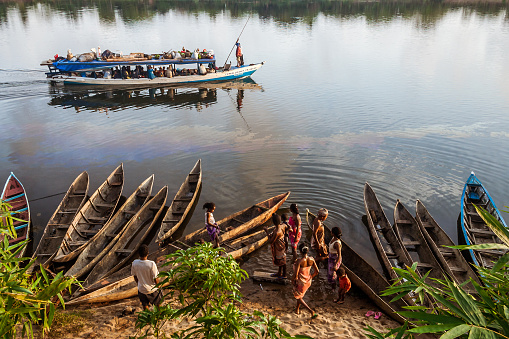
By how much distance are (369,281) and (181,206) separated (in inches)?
253

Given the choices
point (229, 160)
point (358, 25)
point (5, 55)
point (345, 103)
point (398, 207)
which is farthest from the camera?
point (358, 25)

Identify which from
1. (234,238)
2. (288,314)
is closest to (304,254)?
(288,314)

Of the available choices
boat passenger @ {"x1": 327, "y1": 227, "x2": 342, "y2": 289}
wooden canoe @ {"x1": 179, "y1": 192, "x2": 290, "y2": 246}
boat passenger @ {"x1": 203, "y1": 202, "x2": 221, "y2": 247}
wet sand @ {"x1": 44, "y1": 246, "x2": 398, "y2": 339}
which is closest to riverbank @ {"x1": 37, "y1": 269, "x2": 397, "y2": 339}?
wet sand @ {"x1": 44, "y1": 246, "x2": 398, "y2": 339}

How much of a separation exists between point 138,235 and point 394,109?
17.4 m

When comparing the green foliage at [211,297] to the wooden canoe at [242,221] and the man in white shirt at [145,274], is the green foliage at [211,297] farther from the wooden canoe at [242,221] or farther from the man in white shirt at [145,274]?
the wooden canoe at [242,221]

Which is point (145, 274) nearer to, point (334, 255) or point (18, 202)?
point (334, 255)

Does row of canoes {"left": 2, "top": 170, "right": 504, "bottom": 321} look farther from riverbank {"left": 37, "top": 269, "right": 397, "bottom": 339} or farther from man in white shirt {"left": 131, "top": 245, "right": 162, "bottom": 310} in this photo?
man in white shirt {"left": 131, "top": 245, "right": 162, "bottom": 310}

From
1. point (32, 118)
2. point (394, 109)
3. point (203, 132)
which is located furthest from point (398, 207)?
point (32, 118)

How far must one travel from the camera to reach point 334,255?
7.76 meters

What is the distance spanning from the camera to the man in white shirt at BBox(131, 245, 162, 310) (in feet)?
20.7

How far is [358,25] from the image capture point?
5412 cm

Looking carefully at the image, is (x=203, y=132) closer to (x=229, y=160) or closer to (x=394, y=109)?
(x=229, y=160)

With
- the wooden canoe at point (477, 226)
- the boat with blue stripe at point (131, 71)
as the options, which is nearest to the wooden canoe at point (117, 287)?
the wooden canoe at point (477, 226)

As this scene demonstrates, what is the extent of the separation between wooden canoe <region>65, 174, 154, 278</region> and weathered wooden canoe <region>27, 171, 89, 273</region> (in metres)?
0.74
